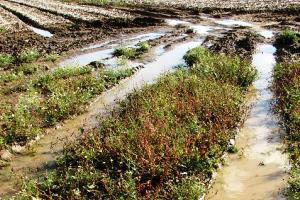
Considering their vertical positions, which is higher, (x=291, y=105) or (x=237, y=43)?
(x=237, y=43)

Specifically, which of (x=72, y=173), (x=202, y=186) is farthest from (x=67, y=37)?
(x=202, y=186)

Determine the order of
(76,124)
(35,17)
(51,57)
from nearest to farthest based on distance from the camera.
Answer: (76,124) < (51,57) < (35,17)

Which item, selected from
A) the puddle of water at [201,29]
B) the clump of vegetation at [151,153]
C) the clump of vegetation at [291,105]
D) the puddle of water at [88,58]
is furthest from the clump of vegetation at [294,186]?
the puddle of water at [201,29]

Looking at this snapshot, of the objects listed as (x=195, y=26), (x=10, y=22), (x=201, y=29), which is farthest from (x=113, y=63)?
(x=10, y=22)

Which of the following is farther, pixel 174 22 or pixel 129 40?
pixel 174 22

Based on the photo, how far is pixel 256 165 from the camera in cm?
958

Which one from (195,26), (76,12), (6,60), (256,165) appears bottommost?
(256,165)

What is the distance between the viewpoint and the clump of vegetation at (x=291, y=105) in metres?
8.15

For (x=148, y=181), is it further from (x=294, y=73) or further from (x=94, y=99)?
(x=294, y=73)

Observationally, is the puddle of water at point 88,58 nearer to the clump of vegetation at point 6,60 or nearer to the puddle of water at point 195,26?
the clump of vegetation at point 6,60

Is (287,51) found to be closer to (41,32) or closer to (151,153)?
(151,153)

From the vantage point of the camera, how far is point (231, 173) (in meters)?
9.18

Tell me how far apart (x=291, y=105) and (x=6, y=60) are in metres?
12.1

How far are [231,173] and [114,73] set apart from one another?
8257mm
